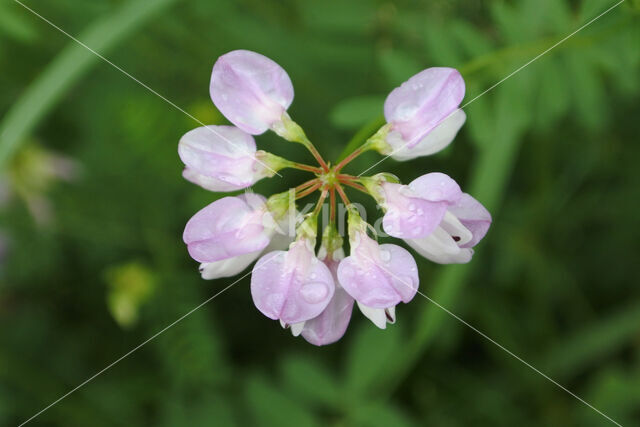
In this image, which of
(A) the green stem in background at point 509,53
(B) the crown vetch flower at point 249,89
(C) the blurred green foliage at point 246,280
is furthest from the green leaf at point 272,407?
(B) the crown vetch flower at point 249,89

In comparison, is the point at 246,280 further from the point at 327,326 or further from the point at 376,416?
the point at 327,326

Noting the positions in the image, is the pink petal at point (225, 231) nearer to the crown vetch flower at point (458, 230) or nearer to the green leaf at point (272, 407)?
the crown vetch flower at point (458, 230)

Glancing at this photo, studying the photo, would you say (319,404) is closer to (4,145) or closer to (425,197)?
(4,145)

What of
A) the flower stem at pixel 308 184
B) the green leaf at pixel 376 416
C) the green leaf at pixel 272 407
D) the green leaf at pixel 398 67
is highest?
the green leaf at pixel 398 67

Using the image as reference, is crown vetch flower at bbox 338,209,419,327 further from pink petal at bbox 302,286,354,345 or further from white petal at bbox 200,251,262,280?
white petal at bbox 200,251,262,280

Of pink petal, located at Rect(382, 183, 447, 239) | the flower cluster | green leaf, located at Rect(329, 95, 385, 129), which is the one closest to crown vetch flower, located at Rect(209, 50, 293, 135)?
the flower cluster

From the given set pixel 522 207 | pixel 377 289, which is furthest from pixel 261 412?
pixel 377 289

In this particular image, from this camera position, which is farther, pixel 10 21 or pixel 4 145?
pixel 10 21
